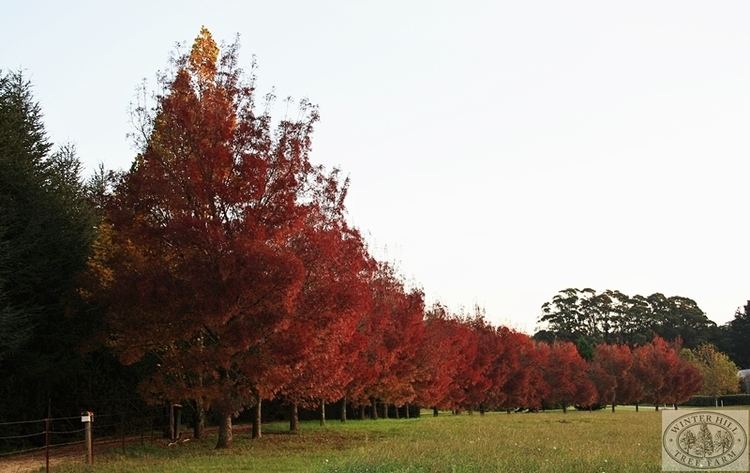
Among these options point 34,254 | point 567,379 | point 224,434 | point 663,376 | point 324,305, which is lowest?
point 663,376

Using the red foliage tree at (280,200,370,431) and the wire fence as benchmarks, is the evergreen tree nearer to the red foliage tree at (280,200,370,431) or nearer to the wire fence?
the wire fence

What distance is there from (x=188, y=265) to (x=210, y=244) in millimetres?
873

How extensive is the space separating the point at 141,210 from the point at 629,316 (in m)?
122

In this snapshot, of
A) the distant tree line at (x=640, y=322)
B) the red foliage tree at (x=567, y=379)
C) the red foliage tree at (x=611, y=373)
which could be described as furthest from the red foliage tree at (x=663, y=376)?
the distant tree line at (x=640, y=322)

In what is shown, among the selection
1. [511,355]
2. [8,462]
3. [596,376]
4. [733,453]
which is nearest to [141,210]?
[8,462]

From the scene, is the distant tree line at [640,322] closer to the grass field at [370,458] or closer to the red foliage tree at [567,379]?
the red foliage tree at [567,379]

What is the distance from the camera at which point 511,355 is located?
6056 centimetres

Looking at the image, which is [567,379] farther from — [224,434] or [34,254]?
[34,254]

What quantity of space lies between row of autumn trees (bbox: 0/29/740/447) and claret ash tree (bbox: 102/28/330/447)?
45mm

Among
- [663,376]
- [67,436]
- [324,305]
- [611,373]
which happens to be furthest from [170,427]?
[663,376]

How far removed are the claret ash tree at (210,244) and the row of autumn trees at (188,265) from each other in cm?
5

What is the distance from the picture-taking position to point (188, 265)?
21.6 m

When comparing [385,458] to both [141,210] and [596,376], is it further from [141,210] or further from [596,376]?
[596,376]

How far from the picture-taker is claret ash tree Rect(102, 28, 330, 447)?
2138cm
